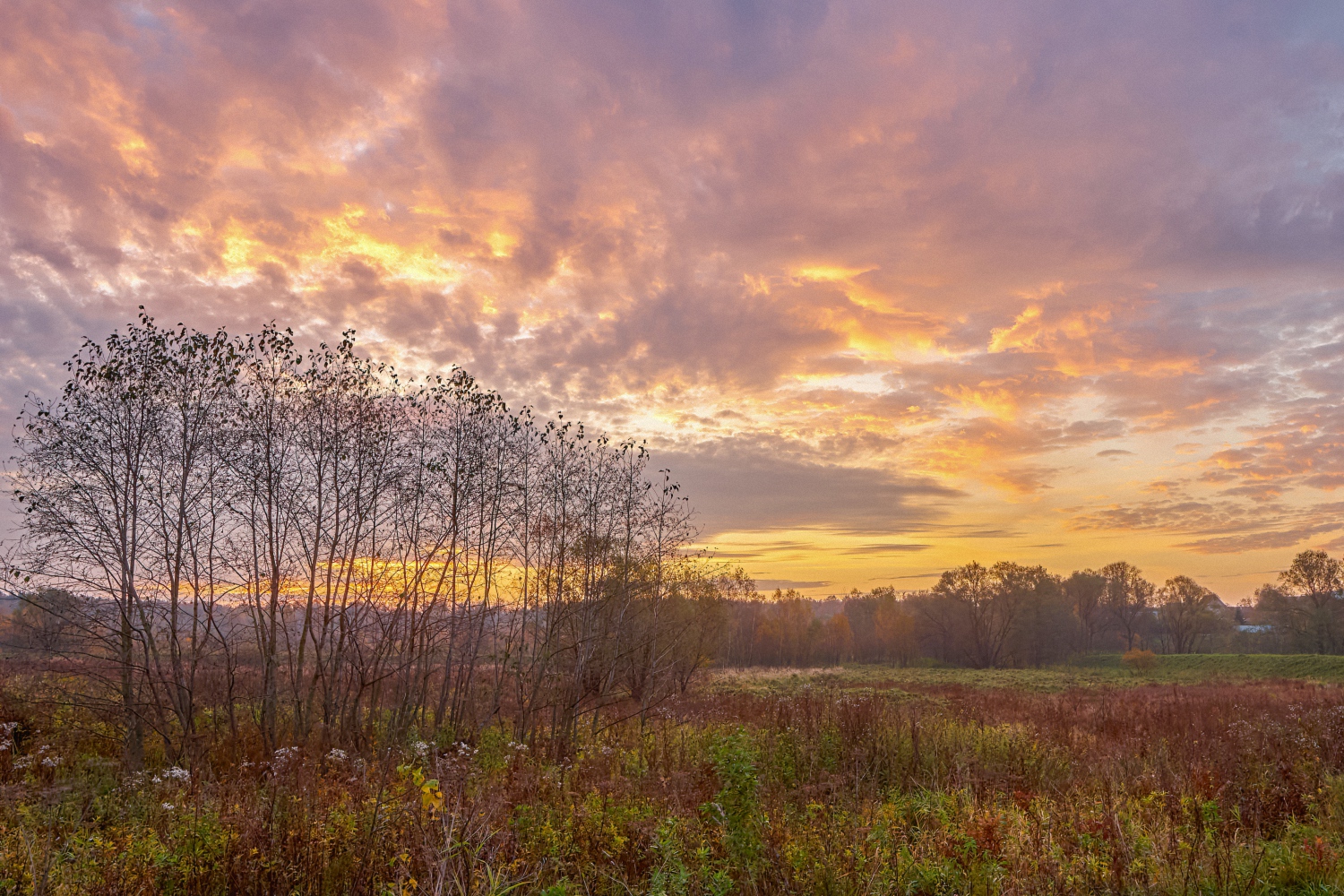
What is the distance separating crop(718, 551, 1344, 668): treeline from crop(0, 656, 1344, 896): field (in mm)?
45956

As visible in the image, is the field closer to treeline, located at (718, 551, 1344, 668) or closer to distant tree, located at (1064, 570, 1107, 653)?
treeline, located at (718, 551, 1344, 668)

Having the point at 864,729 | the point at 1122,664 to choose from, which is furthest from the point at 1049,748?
the point at 1122,664

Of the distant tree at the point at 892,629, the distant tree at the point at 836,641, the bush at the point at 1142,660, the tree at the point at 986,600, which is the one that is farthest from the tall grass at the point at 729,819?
the distant tree at the point at 836,641

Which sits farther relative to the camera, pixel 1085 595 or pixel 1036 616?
pixel 1085 595

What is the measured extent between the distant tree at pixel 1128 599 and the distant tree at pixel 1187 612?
112 inches

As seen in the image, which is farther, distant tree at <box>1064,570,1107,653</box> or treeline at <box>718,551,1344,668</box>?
distant tree at <box>1064,570,1107,653</box>

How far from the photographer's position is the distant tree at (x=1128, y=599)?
75750mm

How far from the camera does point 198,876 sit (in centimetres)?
495

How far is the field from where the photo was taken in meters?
5.10

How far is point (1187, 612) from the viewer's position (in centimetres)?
7288

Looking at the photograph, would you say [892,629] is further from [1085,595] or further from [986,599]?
[1085,595]

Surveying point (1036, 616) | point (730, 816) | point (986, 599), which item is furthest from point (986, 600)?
point (730, 816)

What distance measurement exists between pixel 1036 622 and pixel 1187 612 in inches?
819

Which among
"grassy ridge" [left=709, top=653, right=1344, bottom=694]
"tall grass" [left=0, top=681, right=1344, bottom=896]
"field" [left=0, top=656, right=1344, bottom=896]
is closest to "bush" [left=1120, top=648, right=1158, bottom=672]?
"grassy ridge" [left=709, top=653, right=1344, bottom=694]
